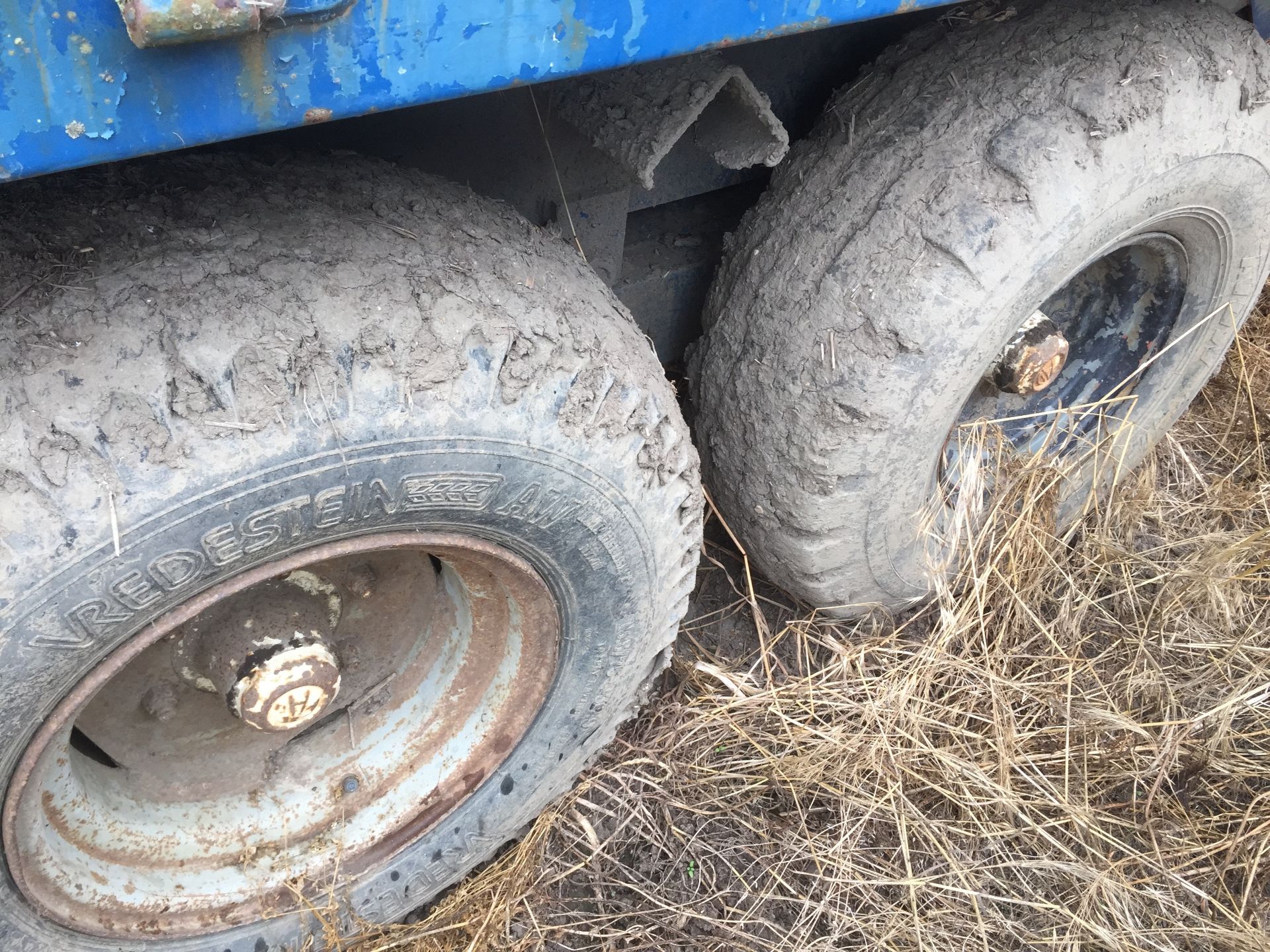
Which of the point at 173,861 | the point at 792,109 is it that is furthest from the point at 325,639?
the point at 792,109

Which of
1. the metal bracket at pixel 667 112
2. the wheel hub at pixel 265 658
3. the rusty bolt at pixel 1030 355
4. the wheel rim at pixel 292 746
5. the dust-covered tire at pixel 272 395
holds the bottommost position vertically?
the wheel rim at pixel 292 746

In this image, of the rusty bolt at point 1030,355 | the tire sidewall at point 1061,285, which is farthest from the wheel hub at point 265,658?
the rusty bolt at point 1030,355

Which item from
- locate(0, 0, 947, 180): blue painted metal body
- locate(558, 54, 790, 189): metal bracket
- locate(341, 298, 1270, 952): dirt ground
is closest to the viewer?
locate(0, 0, 947, 180): blue painted metal body

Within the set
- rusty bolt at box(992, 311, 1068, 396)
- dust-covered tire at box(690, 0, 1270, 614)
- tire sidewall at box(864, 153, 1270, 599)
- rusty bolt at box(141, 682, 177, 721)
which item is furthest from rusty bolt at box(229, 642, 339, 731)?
rusty bolt at box(992, 311, 1068, 396)

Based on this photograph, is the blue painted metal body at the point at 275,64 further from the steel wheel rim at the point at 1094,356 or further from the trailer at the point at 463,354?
the steel wheel rim at the point at 1094,356

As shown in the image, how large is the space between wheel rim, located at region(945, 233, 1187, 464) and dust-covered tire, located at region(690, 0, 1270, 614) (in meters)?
0.30

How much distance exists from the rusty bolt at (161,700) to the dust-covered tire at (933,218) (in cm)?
86

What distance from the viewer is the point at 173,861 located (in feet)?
4.30

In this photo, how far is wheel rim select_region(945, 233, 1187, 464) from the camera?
1.90m

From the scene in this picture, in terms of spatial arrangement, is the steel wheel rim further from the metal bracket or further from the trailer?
the metal bracket

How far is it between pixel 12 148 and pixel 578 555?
758 mm

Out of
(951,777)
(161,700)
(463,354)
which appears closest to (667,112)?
(463,354)

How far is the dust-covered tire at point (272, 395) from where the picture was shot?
879 mm

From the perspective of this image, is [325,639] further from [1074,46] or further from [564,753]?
[1074,46]
